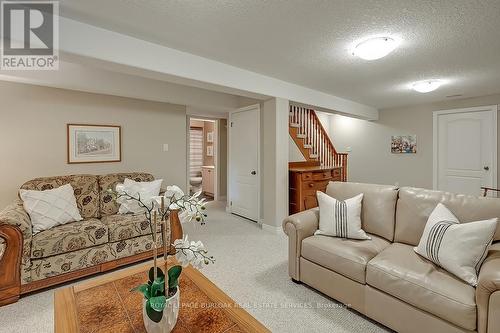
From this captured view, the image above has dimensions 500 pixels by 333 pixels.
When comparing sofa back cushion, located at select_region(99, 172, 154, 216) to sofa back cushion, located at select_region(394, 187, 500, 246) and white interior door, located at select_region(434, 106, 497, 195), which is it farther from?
white interior door, located at select_region(434, 106, 497, 195)

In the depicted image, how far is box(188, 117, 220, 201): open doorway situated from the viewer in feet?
19.6

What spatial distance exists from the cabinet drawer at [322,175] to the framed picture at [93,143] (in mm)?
3198

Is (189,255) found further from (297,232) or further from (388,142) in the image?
(388,142)

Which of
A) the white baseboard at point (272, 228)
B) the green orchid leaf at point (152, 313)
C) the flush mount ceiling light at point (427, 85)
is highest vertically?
the flush mount ceiling light at point (427, 85)

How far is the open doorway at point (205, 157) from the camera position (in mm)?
5988

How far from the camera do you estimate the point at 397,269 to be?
64.2 inches

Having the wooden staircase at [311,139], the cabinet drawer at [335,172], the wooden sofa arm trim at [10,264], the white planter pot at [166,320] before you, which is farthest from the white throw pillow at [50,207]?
the cabinet drawer at [335,172]

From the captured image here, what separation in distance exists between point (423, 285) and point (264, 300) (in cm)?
116

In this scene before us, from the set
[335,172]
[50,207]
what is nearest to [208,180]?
[335,172]

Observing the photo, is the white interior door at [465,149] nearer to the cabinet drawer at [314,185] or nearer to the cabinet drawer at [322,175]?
the cabinet drawer at [322,175]

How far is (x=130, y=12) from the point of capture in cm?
192


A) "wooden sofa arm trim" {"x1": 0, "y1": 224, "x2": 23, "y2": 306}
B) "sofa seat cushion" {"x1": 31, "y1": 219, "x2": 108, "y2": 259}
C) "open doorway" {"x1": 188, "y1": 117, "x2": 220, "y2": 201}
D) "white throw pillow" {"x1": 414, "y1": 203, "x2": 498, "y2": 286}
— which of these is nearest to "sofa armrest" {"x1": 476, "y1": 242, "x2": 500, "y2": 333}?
"white throw pillow" {"x1": 414, "y1": 203, "x2": 498, "y2": 286}

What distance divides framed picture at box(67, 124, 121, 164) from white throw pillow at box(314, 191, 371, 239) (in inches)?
121

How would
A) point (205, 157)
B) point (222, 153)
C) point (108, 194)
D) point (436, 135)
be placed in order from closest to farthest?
1. point (108, 194)
2. point (436, 135)
3. point (222, 153)
4. point (205, 157)
